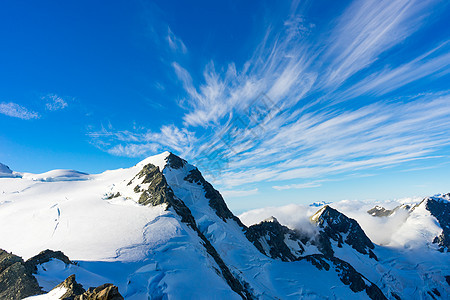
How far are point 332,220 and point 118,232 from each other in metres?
179

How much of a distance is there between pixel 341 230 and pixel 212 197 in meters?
145

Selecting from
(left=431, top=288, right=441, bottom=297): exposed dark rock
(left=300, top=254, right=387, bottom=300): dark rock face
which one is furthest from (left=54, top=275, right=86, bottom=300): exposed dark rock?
(left=431, top=288, right=441, bottom=297): exposed dark rock

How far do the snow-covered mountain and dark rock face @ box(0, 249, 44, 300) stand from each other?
0.21ft

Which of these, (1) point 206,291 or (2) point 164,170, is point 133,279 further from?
(2) point 164,170

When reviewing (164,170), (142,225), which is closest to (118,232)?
(142,225)

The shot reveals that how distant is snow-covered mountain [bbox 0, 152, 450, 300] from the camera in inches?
730

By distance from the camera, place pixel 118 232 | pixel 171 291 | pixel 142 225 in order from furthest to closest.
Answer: pixel 142 225 → pixel 118 232 → pixel 171 291

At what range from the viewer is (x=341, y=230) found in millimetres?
162625

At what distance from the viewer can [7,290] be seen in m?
13.9

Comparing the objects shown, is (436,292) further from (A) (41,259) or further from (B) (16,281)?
(B) (16,281)

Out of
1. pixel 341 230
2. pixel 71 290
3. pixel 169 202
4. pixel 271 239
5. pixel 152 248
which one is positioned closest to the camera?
pixel 71 290

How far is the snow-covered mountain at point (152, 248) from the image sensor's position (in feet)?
60.8

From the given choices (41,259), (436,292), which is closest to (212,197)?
(41,259)

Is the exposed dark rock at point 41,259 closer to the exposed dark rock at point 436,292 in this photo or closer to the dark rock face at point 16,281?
the dark rock face at point 16,281
